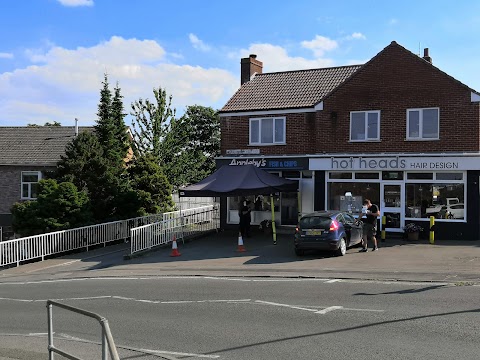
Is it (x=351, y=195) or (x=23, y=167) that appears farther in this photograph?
(x=23, y=167)

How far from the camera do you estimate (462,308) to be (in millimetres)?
9148

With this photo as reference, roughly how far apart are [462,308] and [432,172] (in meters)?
12.3

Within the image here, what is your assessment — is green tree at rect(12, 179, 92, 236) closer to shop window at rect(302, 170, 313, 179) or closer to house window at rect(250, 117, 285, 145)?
house window at rect(250, 117, 285, 145)

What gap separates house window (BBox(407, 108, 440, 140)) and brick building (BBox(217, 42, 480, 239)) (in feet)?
0.13

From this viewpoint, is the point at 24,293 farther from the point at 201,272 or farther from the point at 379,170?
the point at 379,170

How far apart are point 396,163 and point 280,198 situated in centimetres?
608

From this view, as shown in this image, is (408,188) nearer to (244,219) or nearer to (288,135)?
(288,135)

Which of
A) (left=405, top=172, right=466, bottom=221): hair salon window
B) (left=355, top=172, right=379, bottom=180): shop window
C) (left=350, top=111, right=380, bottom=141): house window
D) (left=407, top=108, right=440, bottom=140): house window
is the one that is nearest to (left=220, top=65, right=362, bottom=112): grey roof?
(left=350, top=111, right=380, bottom=141): house window

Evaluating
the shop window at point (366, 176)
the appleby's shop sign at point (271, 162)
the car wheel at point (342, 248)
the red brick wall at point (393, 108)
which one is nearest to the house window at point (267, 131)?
the red brick wall at point (393, 108)

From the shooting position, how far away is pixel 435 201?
67.6 feet

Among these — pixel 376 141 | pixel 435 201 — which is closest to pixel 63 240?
pixel 376 141

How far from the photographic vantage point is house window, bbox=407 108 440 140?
20641mm

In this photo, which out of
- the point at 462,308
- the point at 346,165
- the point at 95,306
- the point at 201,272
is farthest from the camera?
the point at 346,165

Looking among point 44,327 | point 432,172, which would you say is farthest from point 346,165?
point 44,327
